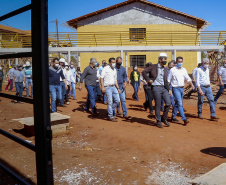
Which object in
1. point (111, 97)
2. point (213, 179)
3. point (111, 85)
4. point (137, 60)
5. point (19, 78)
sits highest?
point (137, 60)

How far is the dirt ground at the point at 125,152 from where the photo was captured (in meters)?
3.97

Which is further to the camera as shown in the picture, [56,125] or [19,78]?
[19,78]

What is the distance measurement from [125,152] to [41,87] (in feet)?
12.0

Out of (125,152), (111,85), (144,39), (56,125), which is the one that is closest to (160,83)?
(111,85)

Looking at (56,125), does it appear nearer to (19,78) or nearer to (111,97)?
(111,97)

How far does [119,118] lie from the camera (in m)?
8.84

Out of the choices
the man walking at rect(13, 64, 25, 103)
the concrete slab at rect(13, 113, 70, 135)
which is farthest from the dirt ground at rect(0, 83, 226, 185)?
the man walking at rect(13, 64, 25, 103)

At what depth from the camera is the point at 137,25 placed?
27062mm

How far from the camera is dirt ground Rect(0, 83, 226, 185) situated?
397 cm

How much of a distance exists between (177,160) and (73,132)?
316 cm

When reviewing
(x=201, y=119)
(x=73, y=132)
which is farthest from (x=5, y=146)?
(x=201, y=119)

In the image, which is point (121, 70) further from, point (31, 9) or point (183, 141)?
point (31, 9)

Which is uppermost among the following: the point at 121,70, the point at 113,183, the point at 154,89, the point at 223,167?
the point at 121,70

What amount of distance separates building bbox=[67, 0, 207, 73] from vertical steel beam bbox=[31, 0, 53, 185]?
975 inches
